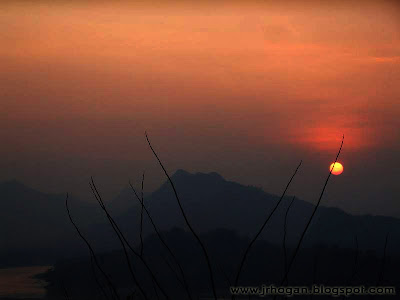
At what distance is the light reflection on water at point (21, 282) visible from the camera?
0.84 metres

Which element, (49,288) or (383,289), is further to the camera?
(49,288)

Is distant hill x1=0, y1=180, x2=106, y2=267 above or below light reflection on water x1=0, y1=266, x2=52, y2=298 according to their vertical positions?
below

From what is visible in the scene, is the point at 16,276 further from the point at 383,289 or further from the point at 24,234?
the point at 24,234

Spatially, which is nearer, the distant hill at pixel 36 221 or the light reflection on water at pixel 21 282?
the light reflection on water at pixel 21 282

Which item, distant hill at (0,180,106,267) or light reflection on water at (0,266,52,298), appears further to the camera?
distant hill at (0,180,106,267)

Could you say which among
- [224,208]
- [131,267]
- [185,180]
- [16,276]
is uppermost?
[131,267]

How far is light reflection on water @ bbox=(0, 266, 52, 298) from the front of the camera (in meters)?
0.84

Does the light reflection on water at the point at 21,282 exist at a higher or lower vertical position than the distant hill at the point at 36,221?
higher

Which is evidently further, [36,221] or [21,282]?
[36,221]

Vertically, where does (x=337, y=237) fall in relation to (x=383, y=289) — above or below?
below

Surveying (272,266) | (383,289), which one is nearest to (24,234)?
(272,266)

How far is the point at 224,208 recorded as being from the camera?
6395 mm

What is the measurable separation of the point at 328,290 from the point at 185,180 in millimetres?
4431

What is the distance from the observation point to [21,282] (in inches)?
36.9
